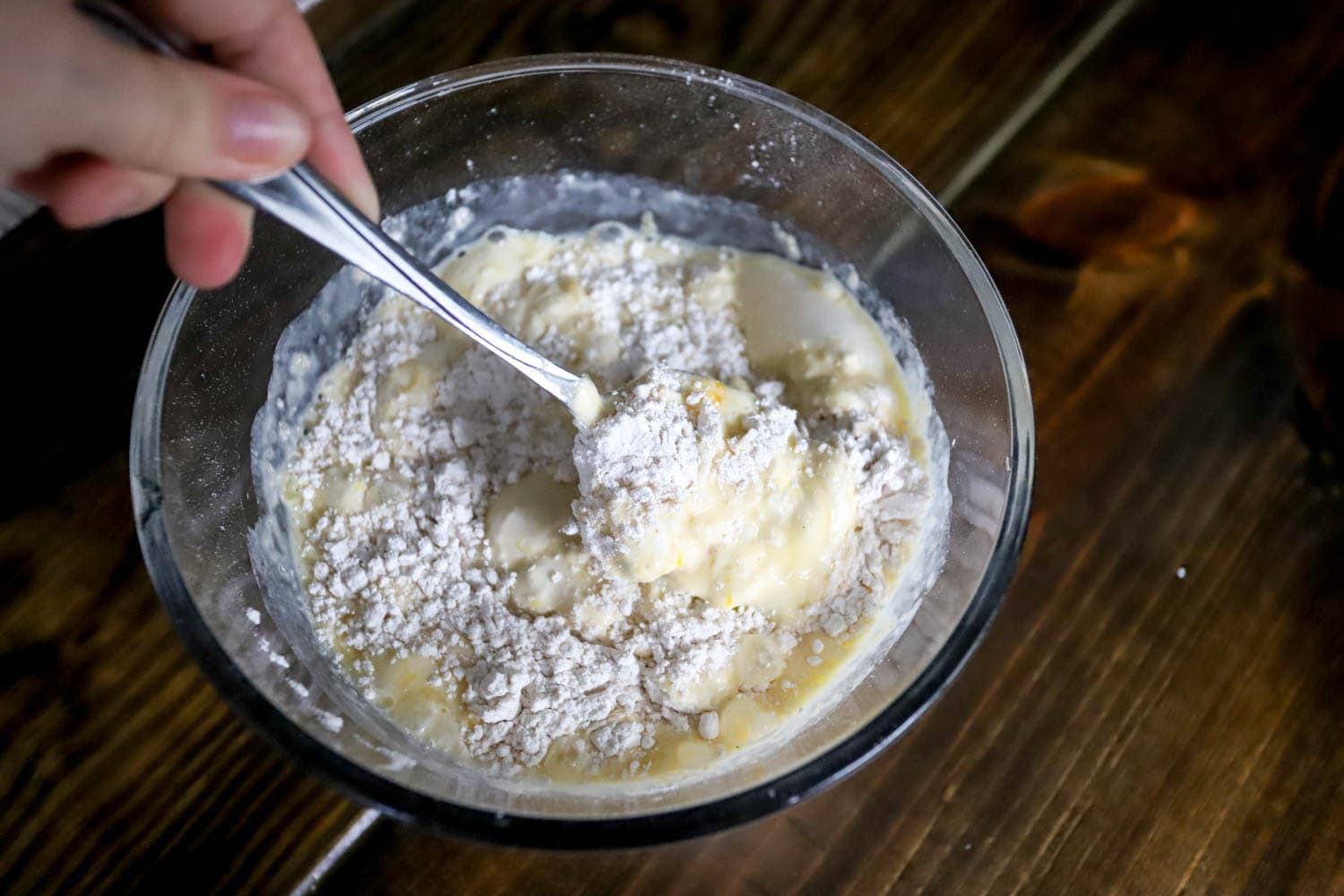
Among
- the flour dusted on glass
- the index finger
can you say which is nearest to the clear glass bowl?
the flour dusted on glass

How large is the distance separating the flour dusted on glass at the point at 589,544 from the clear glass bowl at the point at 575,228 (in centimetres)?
4

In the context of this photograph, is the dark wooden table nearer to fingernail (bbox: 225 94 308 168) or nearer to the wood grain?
the wood grain

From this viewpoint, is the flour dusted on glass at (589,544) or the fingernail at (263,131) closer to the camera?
the fingernail at (263,131)

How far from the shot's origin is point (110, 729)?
940mm

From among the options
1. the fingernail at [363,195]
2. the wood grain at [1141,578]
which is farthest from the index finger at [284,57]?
the wood grain at [1141,578]

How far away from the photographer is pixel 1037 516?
3.46 feet

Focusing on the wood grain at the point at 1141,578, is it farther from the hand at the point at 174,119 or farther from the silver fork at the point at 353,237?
the hand at the point at 174,119

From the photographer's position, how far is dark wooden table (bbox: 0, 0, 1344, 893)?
933mm

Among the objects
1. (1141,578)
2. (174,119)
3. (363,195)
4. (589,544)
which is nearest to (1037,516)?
(1141,578)

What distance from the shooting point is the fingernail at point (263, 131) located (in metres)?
0.64

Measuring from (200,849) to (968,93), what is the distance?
1.07 m

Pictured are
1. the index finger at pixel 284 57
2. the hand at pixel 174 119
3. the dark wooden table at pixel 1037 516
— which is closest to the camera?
the hand at pixel 174 119

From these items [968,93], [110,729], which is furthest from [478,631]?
[968,93]

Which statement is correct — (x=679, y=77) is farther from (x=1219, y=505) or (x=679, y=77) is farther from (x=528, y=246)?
(x=1219, y=505)
